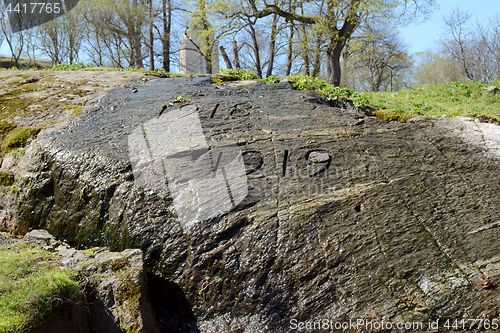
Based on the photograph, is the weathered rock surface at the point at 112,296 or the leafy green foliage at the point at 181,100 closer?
the weathered rock surface at the point at 112,296

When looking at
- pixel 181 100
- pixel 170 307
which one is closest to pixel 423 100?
pixel 181 100

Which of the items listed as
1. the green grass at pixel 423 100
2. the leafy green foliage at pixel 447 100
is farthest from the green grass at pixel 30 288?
the leafy green foliage at pixel 447 100

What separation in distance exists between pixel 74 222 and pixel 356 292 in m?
3.49

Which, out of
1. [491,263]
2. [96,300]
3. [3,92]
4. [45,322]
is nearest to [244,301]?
[96,300]

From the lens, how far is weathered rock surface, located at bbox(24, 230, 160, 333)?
2.79 m

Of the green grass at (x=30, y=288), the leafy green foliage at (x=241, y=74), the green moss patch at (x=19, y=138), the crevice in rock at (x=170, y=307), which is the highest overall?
the leafy green foliage at (x=241, y=74)

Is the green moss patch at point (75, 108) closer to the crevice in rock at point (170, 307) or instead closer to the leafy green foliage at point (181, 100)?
the leafy green foliage at point (181, 100)

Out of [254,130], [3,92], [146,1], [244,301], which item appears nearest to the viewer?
[244,301]

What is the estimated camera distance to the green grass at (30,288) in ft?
7.82

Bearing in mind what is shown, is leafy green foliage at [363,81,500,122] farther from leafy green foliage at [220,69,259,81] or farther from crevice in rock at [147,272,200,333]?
crevice in rock at [147,272,200,333]

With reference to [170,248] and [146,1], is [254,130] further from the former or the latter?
[146,1]

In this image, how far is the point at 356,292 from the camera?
10.1 ft

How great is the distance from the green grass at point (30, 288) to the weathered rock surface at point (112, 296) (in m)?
0.14

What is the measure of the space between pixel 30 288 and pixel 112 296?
0.65 m
